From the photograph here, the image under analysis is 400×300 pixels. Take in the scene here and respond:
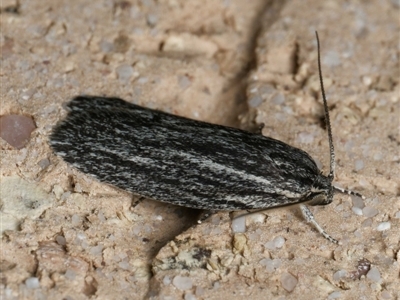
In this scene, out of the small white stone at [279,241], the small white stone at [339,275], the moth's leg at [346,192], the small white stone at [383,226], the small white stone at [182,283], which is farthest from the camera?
the moth's leg at [346,192]

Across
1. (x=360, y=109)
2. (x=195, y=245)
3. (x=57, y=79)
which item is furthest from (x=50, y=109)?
(x=360, y=109)

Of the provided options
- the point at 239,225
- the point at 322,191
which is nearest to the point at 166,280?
the point at 239,225

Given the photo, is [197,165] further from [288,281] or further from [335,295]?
[335,295]

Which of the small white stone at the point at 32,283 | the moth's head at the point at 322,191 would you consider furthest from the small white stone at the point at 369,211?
the small white stone at the point at 32,283

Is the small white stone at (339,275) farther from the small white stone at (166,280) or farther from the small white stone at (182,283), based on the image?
the small white stone at (166,280)

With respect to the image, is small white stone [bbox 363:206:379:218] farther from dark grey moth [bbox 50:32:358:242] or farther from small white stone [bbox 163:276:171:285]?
small white stone [bbox 163:276:171:285]

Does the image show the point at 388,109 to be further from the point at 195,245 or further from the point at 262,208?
the point at 195,245

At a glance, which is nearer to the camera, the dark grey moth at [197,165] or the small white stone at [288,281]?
the small white stone at [288,281]

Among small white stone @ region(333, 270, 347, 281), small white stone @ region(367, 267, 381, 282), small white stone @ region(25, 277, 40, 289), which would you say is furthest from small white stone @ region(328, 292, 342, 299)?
small white stone @ region(25, 277, 40, 289)
